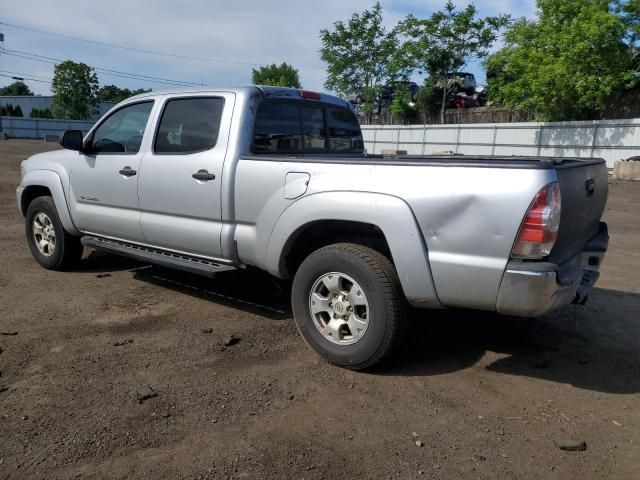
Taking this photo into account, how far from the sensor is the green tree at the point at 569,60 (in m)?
23.7

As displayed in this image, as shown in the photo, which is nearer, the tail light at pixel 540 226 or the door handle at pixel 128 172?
the tail light at pixel 540 226

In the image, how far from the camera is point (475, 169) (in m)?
3.19

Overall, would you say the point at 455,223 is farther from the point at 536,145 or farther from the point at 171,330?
the point at 536,145

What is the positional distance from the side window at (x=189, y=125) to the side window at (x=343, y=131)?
4.07 ft

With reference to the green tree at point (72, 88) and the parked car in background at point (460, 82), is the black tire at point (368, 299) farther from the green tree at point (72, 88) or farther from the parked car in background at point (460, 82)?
the green tree at point (72, 88)

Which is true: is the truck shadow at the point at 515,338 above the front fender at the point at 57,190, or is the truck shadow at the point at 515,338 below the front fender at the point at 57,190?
below

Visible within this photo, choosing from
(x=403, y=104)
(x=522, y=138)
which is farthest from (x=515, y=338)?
(x=403, y=104)

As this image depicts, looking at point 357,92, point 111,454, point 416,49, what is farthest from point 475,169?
point 357,92

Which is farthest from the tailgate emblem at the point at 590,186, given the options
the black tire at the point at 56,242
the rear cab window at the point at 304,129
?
the black tire at the point at 56,242

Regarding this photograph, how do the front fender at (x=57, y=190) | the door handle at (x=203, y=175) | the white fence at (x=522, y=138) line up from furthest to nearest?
the white fence at (x=522, y=138)
the front fender at (x=57, y=190)
the door handle at (x=203, y=175)

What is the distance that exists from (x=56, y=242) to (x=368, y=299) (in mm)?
4009

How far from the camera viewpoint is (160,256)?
4.98 meters

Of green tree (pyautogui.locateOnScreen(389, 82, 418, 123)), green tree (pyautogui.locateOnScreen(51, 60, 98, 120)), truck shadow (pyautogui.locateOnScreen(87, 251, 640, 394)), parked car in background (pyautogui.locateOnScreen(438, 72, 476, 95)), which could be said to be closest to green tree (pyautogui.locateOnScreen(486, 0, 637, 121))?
parked car in background (pyautogui.locateOnScreen(438, 72, 476, 95))

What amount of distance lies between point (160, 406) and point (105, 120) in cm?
338
